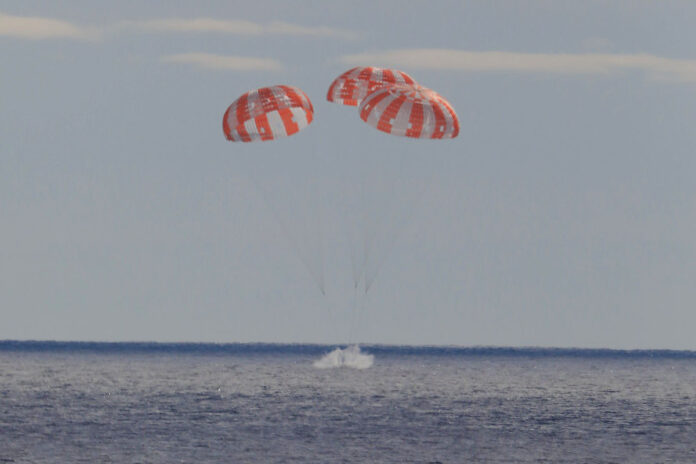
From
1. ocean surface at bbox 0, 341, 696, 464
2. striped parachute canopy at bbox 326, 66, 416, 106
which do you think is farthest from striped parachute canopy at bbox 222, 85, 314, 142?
ocean surface at bbox 0, 341, 696, 464

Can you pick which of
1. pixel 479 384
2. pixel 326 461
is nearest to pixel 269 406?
pixel 326 461

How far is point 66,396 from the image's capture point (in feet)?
197

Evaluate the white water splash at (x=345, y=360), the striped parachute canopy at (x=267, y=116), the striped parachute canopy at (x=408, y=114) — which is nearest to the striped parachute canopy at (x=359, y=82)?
the striped parachute canopy at (x=267, y=116)

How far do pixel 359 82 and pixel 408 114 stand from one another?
153 inches

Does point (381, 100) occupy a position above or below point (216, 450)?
above

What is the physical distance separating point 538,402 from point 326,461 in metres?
28.1

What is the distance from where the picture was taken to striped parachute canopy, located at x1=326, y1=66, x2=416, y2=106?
3884 centimetres

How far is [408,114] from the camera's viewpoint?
35.6 metres

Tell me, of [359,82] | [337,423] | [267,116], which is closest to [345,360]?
[337,423]

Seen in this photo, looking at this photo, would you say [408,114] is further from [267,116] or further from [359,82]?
[267,116]

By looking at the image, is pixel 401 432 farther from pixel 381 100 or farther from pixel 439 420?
pixel 381 100

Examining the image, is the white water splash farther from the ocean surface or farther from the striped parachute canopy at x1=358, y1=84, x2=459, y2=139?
the striped parachute canopy at x1=358, y1=84, x2=459, y2=139

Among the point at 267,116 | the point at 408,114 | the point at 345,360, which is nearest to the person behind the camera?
the point at 408,114

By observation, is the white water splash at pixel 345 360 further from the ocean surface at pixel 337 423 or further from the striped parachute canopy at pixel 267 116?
the striped parachute canopy at pixel 267 116
